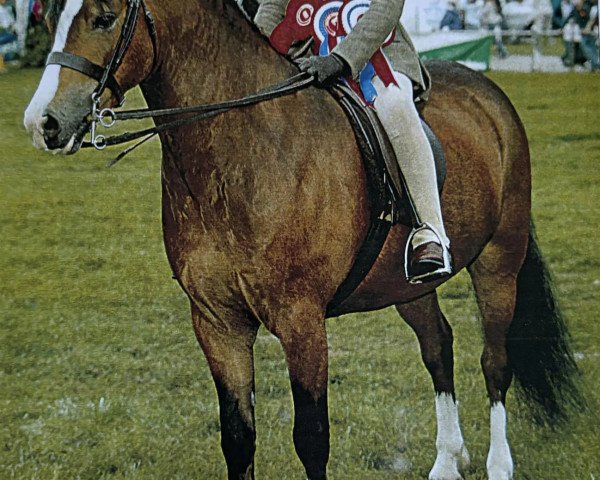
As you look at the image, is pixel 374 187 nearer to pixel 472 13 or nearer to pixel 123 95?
pixel 123 95

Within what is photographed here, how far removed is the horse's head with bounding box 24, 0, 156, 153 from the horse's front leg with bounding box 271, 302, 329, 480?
0.73 metres

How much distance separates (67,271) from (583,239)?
2.01 m

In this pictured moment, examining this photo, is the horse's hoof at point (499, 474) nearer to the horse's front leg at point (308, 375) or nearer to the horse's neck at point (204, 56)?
the horse's front leg at point (308, 375)

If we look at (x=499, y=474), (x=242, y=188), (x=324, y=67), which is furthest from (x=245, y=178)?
(x=499, y=474)

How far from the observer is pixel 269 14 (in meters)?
2.65

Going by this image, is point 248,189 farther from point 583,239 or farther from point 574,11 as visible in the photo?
point 574,11

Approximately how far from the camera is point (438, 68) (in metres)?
3.14

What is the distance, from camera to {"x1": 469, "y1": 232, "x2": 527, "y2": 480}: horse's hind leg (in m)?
3.23

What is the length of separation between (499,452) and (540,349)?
0.42 m

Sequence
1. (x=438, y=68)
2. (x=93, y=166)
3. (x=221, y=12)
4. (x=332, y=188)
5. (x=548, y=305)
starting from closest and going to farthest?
(x=221, y=12)
(x=332, y=188)
(x=438, y=68)
(x=548, y=305)
(x=93, y=166)

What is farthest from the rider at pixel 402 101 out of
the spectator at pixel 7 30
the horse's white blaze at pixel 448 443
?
the spectator at pixel 7 30

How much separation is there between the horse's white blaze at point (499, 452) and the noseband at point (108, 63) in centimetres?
181

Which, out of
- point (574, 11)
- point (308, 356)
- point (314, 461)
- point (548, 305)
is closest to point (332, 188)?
point (308, 356)

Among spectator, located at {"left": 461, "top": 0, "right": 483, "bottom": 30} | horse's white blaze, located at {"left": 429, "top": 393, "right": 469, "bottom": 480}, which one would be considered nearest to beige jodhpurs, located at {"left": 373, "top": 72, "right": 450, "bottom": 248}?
horse's white blaze, located at {"left": 429, "top": 393, "right": 469, "bottom": 480}
